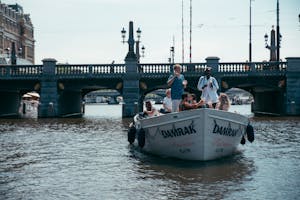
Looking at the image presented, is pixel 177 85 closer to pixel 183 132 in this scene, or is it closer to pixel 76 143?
pixel 183 132

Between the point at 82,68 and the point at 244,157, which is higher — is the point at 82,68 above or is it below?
above

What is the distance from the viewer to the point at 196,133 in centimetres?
1209

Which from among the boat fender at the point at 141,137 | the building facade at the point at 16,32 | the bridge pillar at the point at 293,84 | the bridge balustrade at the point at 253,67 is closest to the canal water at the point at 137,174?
the boat fender at the point at 141,137

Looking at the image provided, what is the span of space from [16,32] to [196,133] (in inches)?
3392

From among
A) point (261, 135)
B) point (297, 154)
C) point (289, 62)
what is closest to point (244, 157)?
point (297, 154)

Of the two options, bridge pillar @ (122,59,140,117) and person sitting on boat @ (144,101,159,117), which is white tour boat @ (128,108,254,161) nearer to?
person sitting on boat @ (144,101,159,117)

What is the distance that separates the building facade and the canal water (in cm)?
6358

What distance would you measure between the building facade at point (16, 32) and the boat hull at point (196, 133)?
6566cm

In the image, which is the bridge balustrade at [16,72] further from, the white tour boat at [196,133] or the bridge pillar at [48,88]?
the white tour boat at [196,133]

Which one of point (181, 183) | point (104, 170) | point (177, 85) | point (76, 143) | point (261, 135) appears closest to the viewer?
point (181, 183)

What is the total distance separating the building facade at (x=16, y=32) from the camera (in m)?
80.7

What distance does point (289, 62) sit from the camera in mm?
36344

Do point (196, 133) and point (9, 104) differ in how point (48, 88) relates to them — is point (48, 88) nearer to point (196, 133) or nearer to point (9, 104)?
point (9, 104)

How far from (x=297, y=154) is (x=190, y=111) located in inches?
185
